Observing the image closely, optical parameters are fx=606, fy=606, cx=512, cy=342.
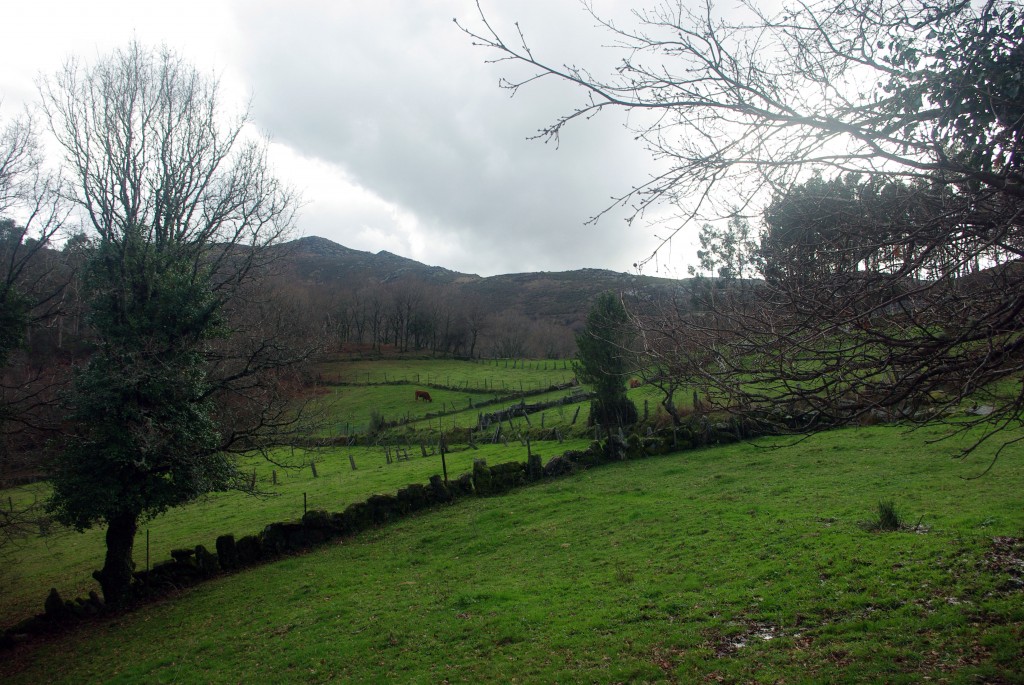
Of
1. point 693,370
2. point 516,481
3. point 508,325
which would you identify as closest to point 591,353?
point 516,481

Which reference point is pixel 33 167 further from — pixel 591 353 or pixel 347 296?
pixel 347 296

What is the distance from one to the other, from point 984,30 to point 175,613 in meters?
16.8

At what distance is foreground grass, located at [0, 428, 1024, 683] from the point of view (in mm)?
6816

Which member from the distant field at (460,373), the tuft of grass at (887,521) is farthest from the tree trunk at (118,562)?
the distant field at (460,373)

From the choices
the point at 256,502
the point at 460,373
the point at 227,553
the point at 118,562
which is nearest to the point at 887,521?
the point at 227,553

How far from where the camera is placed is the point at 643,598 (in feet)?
30.1

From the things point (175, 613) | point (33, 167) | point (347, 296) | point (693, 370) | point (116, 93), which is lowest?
point (175, 613)

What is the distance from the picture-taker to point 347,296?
99062 mm

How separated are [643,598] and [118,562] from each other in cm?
1353

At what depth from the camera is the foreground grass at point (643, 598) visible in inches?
268

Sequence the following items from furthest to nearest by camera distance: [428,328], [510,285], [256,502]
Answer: [510,285]
[428,328]
[256,502]

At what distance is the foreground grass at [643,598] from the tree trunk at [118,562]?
1.07 m

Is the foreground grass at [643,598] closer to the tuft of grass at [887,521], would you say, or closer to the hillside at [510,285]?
the tuft of grass at [887,521]

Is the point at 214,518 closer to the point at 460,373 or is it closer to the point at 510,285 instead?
the point at 460,373
